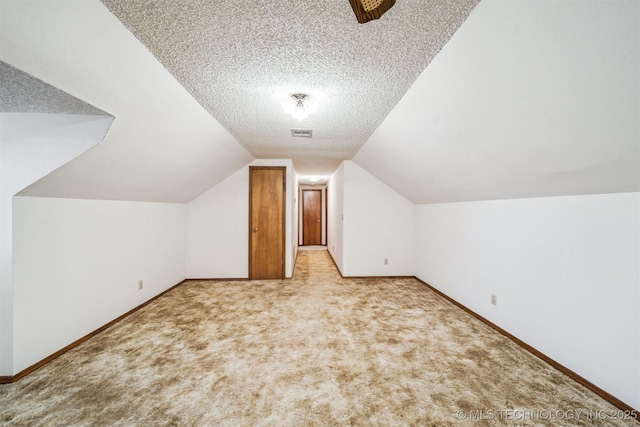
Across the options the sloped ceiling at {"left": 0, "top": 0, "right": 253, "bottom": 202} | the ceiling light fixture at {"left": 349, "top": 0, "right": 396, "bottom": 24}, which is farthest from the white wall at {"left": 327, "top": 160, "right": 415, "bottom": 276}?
the ceiling light fixture at {"left": 349, "top": 0, "right": 396, "bottom": 24}

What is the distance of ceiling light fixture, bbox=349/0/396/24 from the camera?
97 cm

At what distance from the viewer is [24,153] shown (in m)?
1.84

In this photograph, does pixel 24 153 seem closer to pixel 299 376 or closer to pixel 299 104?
pixel 299 104

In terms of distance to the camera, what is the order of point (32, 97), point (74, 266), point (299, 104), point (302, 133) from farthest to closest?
point (302, 133)
point (74, 266)
point (299, 104)
point (32, 97)

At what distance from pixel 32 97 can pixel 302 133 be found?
2.13 metres

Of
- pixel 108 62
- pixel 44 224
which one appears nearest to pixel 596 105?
pixel 108 62

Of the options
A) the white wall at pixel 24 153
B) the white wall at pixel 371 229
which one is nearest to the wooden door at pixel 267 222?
the white wall at pixel 371 229

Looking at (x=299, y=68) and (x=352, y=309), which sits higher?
(x=299, y=68)

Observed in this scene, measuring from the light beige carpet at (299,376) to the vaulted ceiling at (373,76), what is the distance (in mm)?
1447

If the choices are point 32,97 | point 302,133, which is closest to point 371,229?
point 302,133

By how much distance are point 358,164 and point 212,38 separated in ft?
11.3

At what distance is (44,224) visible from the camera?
2.03m

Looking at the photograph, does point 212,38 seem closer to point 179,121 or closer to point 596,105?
point 179,121

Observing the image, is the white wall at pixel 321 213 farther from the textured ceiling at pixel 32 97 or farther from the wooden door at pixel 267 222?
the textured ceiling at pixel 32 97
